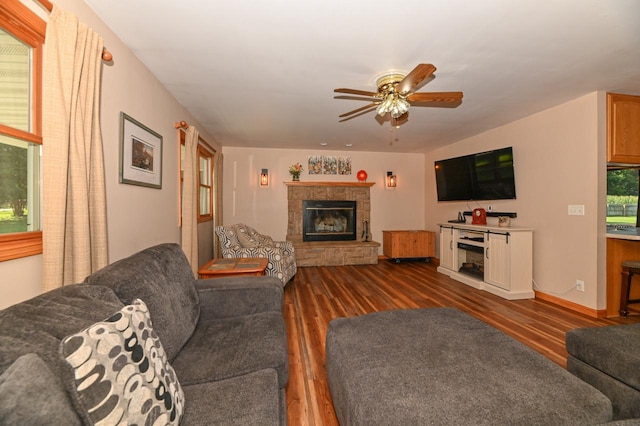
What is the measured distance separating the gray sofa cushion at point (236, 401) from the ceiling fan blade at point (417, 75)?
2.02 meters

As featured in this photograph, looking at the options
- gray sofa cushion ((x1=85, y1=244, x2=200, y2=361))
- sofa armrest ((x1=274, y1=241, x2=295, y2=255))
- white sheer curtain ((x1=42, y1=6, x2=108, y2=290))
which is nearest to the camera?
gray sofa cushion ((x1=85, y1=244, x2=200, y2=361))

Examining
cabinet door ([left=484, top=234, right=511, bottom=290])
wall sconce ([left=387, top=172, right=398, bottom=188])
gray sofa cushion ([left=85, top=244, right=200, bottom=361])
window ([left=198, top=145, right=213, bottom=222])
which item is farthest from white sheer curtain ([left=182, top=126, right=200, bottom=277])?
wall sconce ([left=387, top=172, right=398, bottom=188])

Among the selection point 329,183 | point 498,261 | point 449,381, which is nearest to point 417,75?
point 449,381

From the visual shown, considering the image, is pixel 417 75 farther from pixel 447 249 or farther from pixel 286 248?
pixel 447 249

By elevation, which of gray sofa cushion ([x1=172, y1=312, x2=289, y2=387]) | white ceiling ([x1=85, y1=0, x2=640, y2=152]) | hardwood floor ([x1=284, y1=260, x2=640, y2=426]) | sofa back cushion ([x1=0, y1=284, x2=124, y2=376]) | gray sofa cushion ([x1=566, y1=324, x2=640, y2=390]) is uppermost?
white ceiling ([x1=85, y1=0, x2=640, y2=152])

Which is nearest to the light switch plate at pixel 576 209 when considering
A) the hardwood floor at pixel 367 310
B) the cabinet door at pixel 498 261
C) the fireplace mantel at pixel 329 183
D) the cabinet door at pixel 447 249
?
the cabinet door at pixel 498 261

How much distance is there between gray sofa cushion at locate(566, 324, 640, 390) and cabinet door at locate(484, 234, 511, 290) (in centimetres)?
197

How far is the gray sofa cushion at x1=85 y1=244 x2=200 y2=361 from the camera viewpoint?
116 centimetres

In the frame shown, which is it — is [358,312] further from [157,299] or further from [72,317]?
[72,317]

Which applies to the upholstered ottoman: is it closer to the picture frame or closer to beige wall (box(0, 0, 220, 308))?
beige wall (box(0, 0, 220, 308))

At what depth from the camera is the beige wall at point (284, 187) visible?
5.45m

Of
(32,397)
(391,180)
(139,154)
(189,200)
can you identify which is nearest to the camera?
(32,397)

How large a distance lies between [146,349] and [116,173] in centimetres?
161

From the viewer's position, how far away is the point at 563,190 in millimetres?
3168
